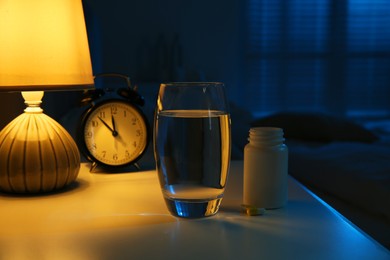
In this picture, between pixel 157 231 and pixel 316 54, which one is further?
pixel 316 54

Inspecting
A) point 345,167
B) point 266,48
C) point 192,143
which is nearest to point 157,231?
point 192,143

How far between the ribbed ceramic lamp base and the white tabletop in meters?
0.02

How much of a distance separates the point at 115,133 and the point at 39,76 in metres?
0.25

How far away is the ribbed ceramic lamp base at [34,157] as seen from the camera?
36.2 inches

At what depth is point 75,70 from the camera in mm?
928

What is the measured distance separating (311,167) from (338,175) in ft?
0.56

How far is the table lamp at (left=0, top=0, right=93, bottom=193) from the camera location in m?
0.88

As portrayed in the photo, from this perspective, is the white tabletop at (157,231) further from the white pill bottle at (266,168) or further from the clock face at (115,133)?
the clock face at (115,133)

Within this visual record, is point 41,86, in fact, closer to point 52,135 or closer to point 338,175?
point 52,135

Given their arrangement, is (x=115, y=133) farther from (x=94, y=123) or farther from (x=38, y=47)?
(x=38, y=47)

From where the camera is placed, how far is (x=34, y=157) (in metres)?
0.92

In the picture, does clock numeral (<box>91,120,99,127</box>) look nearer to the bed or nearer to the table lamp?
the table lamp

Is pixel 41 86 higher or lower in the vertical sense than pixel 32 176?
higher

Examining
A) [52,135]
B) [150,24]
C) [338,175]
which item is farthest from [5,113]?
[150,24]
